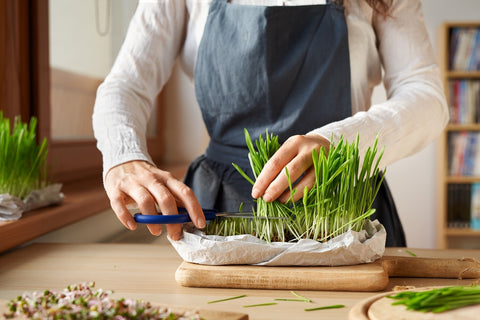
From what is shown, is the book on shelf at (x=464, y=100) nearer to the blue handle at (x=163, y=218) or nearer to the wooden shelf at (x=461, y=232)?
the wooden shelf at (x=461, y=232)

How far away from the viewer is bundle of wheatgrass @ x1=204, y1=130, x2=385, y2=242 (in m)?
0.85

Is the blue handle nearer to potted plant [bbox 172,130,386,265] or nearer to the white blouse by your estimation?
potted plant [bbox 172,130,386,265]

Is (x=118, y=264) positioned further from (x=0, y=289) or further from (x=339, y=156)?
(x=339, y=156)

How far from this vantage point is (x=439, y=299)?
634 mm

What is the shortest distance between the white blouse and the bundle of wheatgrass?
0.20 m

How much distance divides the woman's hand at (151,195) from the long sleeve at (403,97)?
0.27m

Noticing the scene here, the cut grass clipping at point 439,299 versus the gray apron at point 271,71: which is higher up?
the gray apron at point 271,71

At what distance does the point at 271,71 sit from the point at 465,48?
125 inches

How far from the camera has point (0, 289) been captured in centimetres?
84

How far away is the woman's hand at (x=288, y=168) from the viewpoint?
854 millimetres

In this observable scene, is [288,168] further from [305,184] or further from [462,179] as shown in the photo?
[462,179]

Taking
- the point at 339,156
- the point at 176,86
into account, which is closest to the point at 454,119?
the point at 176,86

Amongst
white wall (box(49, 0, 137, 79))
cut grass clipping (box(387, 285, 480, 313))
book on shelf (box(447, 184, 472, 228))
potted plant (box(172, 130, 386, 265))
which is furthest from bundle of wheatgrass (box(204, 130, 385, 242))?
book on shelf (box(447, 184, 472, 228))

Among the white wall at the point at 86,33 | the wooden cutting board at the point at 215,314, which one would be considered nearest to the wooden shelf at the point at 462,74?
the white wall at the point at 86,33
